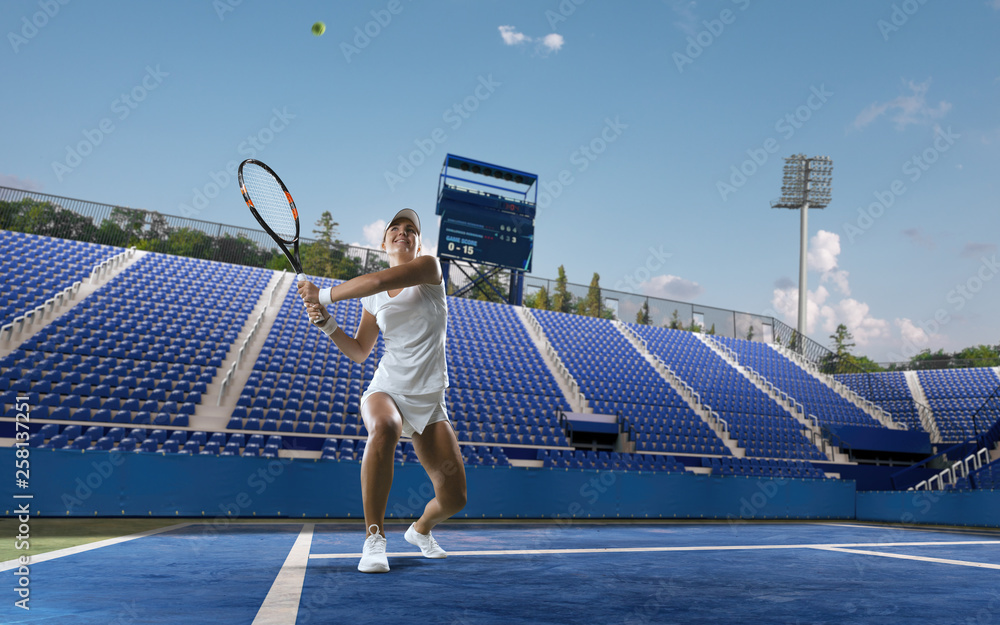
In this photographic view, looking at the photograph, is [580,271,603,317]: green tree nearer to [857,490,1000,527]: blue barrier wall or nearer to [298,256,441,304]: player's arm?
[857,490,1000,527]: blue barrier wall

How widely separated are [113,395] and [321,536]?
27.1 feet

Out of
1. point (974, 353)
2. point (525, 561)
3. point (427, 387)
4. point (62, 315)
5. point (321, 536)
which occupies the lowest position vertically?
point (321, 536)

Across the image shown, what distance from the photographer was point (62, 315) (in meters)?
14.9

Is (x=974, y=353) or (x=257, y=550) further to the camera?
(x=974, y=353)

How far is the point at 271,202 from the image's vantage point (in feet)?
14.3

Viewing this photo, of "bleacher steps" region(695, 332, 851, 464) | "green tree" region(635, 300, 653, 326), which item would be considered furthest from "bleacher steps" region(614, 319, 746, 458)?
"green tree" region(635, 300, 653, 326)

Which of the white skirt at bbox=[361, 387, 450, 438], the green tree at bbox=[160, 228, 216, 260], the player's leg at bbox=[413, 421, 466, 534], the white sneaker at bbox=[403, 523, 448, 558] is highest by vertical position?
the green tree at bbox=[160, 228, 216, 260]

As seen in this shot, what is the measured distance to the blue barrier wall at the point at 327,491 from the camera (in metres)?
8.47

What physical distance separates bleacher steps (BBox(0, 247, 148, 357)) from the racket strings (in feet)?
40.4

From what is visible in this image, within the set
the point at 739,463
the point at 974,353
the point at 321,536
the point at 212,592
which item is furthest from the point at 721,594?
the point at 974,353

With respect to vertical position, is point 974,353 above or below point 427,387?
above

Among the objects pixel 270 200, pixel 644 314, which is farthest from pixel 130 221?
pixel 270 200

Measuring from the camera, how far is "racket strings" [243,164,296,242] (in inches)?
164

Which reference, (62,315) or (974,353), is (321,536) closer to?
(62,315)
